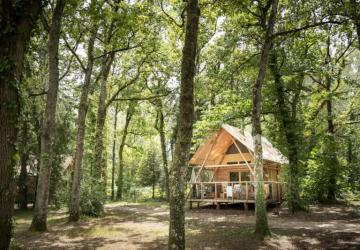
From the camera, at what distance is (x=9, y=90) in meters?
5.94

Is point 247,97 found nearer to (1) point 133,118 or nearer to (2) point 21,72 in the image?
(2) point 21,72

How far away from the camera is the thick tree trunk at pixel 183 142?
684 cm

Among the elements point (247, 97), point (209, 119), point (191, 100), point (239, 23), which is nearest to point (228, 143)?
point (209, 119)

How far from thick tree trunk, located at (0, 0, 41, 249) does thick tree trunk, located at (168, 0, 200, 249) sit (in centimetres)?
319

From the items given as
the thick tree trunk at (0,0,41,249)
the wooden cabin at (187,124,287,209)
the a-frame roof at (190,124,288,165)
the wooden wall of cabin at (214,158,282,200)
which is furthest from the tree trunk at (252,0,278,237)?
the wooden wall of cabin at (214,158,282,200)

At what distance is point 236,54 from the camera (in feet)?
55.5

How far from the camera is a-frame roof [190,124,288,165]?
20.6 m

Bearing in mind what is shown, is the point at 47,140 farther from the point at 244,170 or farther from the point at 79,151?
the point at 244,170

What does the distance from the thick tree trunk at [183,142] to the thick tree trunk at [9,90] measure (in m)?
3.19

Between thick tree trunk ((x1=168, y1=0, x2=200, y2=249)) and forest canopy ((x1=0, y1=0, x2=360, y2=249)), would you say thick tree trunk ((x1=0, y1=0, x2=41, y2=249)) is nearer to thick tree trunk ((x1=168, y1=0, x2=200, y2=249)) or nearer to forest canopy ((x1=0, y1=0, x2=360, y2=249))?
forest canopy ((x1=0, y1=0, x2=360, y2=249))

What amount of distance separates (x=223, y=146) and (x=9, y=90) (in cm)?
1868

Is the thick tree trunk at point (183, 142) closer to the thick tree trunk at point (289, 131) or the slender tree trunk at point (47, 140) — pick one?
the slender tree trunk at point (47, 140)

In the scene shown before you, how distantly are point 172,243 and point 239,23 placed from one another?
1109 centimetres

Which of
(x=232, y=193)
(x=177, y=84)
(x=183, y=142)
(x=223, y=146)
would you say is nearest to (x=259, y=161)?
(x=183, y=142)
